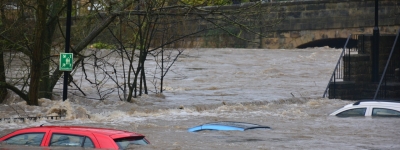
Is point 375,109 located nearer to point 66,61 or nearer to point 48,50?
point 66,61

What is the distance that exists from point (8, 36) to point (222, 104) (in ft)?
21.0

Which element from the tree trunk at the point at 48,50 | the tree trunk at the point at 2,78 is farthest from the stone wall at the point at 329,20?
the tree trunk at the point at 2,78

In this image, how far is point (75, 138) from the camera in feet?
32.7

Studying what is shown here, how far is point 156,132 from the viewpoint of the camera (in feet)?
50.6

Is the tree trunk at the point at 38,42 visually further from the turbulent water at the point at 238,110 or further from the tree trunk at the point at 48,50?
the tree trunk at the point at 48,50

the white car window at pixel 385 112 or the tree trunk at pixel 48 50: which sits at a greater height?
the tree trunk at pixel 48 50

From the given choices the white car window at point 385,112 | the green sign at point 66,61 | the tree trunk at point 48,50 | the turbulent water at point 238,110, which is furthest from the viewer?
the tree trunk at point 48,50

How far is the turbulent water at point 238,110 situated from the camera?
13289 millimetres

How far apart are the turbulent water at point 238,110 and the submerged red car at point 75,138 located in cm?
69

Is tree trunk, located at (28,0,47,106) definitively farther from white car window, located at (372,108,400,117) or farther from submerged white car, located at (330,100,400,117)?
white car window, located at (372,108,400,117)

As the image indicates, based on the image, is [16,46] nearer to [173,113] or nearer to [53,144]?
[173,113]

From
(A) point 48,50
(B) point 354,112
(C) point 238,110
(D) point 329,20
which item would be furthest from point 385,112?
(D) point 329,20

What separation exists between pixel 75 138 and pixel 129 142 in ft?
2.27

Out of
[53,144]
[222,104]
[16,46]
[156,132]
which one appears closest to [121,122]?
[156,132]
